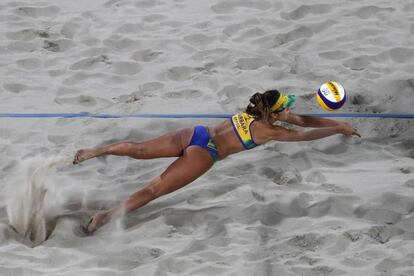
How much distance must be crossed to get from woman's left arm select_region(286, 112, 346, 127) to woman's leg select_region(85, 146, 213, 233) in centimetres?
56

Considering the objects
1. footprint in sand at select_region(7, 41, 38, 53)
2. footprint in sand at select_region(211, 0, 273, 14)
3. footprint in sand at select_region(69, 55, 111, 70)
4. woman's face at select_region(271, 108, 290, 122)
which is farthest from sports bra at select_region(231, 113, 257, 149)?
footprint in sand at select_region(7, 41, 38, 53)

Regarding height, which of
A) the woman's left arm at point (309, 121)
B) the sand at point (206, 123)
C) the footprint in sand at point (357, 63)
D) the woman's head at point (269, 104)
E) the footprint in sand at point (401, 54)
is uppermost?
the woman's head at point (269, 104)

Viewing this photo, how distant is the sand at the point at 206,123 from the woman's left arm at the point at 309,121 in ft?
1.01

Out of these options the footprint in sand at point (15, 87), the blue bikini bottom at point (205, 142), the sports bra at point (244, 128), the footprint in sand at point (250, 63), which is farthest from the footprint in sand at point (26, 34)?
the sports bra at point (244, 128)

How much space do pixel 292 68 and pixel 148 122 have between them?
45.9 inches

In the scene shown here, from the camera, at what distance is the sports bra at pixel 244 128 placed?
4.37 m

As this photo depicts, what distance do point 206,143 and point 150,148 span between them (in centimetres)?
31

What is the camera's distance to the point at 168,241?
405cm

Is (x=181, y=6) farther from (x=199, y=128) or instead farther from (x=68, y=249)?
(x=68, y=249)

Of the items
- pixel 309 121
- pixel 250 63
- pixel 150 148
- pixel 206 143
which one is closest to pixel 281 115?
pixel 309 121

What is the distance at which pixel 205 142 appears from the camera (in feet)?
14.4

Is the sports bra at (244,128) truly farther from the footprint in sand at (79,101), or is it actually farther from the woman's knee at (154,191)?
the footprint in sand at (79,101)

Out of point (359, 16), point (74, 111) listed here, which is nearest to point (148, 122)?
point (74, 111)

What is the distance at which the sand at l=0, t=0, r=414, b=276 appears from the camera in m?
3.92
